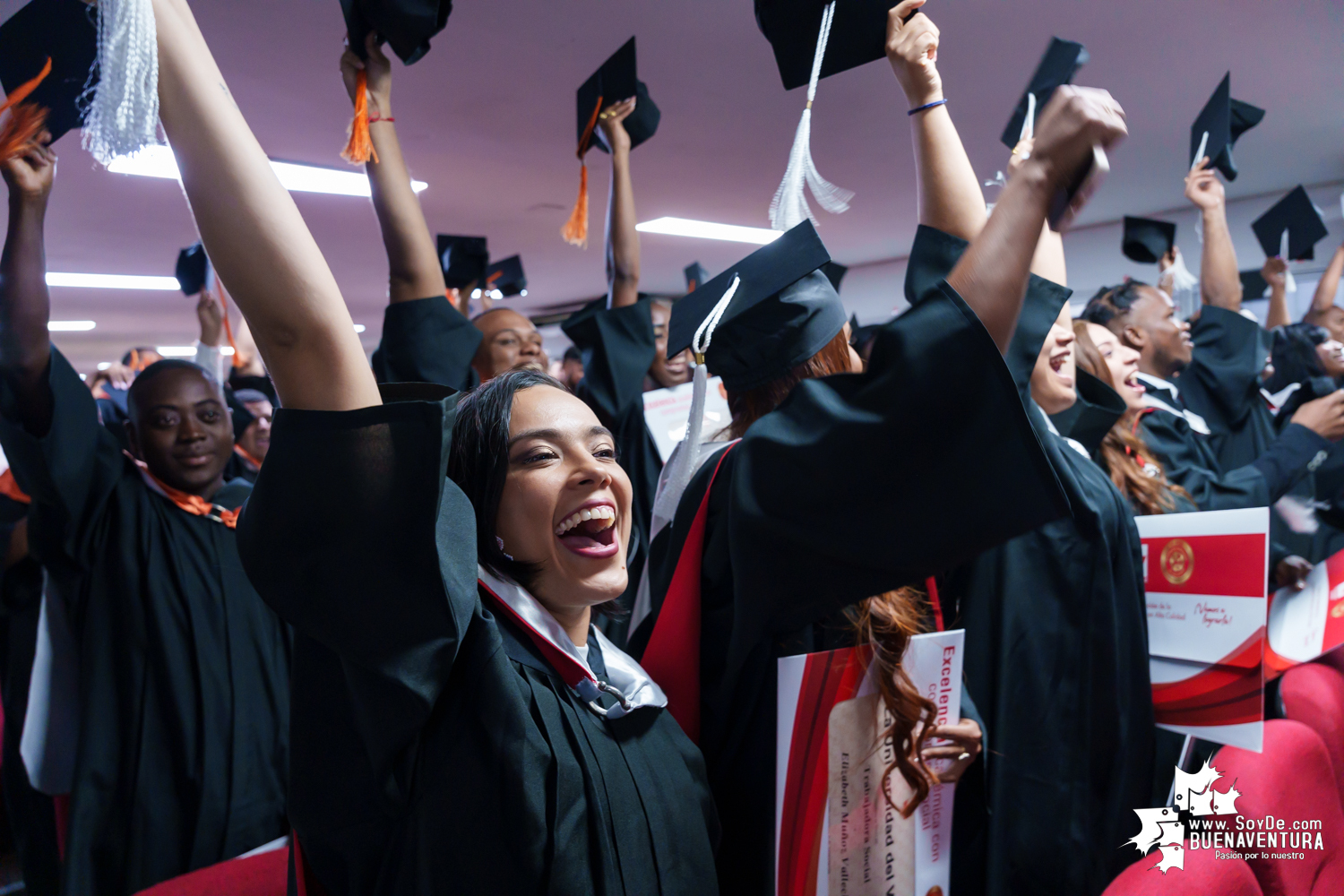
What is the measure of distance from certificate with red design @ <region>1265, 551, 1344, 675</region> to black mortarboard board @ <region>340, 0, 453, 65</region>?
2504mm

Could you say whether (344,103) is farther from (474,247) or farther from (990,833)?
(990,833)

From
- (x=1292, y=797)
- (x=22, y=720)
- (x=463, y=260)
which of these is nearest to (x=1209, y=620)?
(x=1292, y=797)

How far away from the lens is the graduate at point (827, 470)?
77cm

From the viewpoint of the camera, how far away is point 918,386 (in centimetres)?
78

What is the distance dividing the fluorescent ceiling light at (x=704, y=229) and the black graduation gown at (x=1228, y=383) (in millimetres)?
5225

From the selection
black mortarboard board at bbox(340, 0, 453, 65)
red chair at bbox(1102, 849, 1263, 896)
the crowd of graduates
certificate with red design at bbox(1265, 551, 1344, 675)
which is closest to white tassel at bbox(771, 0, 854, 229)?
the crowd of graduates

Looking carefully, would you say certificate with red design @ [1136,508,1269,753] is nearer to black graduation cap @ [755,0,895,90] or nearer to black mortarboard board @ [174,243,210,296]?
black graduation cap @ [755,0,895,90]

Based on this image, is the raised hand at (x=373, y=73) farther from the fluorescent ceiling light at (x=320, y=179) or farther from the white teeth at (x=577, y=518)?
the fluorescent ceiling light at (x=320, y=179)

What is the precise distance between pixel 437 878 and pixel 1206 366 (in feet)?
12.1

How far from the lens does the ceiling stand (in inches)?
161

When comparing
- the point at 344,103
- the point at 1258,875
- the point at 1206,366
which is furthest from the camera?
the point at 344,103

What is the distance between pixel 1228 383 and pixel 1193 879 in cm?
295

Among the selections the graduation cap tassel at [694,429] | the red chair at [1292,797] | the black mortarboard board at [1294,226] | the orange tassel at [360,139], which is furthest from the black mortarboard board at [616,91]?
the black mortarboard board at [1294,226]

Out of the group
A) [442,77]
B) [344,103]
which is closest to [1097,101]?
[442,77]
